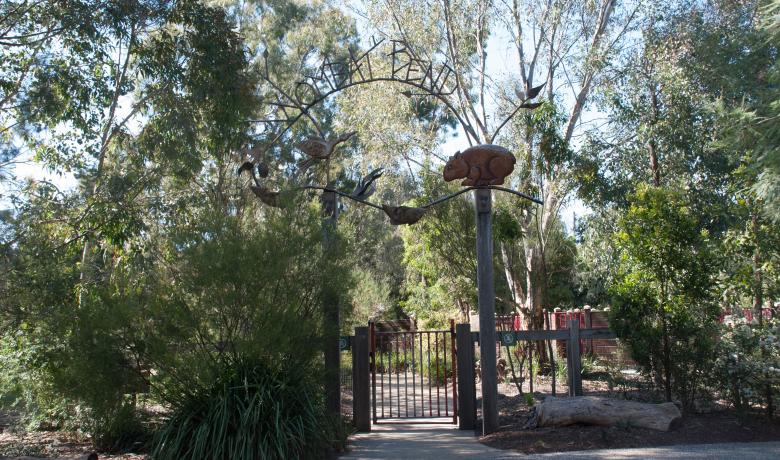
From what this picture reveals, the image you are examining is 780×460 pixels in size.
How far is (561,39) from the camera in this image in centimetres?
1848

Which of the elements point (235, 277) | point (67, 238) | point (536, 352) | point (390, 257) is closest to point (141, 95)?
point (67, 238)

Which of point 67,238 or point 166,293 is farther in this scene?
point 67,238

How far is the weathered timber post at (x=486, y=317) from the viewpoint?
9555mm

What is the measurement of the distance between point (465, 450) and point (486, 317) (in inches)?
74.1

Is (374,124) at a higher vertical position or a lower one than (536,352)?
higher

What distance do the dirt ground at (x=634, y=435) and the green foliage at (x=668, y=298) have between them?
68 centimetres

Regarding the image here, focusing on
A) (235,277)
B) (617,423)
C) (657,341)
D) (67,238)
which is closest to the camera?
(235,277)

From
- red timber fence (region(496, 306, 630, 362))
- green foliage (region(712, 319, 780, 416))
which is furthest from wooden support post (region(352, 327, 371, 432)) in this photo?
red timber fence (region(496, 306, 630, 362))

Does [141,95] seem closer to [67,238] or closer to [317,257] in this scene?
[67,238]

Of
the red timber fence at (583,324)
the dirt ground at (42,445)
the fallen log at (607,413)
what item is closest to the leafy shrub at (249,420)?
the dirt ground at (42,445)

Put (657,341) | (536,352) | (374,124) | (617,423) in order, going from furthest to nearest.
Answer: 1. (374,124)
2. (536,352)
3. (657,341)
4. (617,423)

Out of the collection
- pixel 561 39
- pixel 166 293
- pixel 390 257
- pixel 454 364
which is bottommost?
pixel 454 364

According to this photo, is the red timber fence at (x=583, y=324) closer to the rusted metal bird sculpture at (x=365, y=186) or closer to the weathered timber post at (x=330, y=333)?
the rusted metal bird sculpture at (x=365, y=186)

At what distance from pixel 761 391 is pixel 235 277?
679cm
